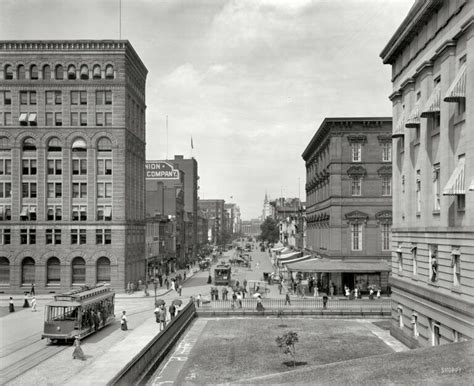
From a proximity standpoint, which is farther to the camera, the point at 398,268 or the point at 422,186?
the point at 398,268

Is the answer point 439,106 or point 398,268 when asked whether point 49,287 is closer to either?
point 398,268

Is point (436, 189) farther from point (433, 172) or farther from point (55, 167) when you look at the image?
point (55, 167)

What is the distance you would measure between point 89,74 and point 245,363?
41281mm

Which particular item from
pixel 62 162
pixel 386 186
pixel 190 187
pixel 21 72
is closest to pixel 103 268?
pixel 62 162

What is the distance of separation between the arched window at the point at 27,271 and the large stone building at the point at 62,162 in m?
0.11

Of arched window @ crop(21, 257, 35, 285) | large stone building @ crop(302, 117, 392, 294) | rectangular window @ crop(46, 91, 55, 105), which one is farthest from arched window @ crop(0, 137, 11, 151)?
large stone building @ crop(302, 117, 392, 294)

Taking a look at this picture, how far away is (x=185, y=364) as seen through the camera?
26.4 metres

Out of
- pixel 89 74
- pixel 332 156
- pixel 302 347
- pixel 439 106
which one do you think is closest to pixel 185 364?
pixel 302 347

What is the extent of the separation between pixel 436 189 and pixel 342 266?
27.5 metres

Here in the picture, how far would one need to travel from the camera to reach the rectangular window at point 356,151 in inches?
2163

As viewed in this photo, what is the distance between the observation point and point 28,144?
58.5 metres

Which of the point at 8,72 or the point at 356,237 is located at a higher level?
the point at 8,72

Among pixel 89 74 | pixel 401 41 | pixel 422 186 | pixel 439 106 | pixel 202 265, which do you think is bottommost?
pixel 202 265

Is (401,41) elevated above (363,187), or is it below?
above
